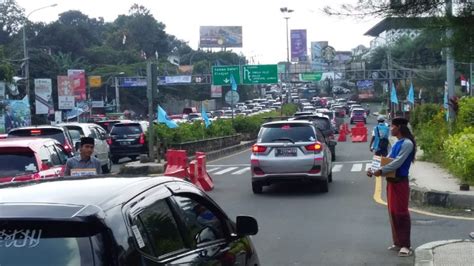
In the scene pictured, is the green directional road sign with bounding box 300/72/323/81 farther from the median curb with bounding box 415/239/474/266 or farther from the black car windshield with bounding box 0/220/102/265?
the black car windshield with bounding box 0/220/102/265

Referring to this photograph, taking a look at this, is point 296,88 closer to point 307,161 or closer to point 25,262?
point 307,161

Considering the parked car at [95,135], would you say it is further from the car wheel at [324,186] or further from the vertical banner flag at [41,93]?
the vertical banner flag at [41,93]

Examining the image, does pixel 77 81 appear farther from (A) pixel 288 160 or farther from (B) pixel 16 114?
(A) pixel 288 160

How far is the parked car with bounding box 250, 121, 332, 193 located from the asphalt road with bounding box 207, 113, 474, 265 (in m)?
0.38

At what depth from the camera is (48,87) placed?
4641cm

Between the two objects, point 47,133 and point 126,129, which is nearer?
point 47,133

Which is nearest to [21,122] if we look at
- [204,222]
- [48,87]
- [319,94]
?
[48,87]

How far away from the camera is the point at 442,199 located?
13.7 metres

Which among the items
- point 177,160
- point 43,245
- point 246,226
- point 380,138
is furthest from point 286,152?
point 43,245

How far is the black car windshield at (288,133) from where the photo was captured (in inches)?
664

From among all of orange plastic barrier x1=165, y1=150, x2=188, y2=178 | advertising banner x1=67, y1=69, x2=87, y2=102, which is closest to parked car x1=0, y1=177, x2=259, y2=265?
orange plastic barrier x1=165, y1=150, x2=188, y2=178

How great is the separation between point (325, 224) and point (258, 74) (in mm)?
44472

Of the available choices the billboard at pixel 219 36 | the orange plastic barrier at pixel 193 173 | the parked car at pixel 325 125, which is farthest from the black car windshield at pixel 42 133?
the billboard at pixel 219 36

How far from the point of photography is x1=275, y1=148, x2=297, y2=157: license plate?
16500 millimetres
